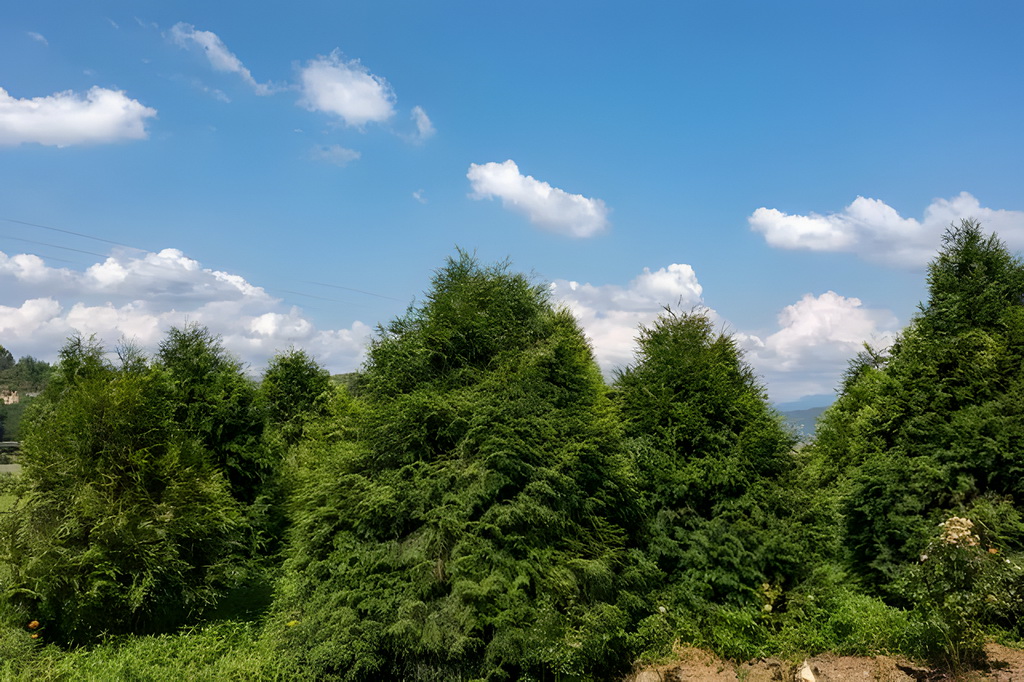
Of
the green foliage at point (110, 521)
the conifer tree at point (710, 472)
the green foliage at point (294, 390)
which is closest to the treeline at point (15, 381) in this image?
the green foliage at point (294, 390)

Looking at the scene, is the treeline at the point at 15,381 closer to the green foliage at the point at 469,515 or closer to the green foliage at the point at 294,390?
the green foliage at the point at 294,390

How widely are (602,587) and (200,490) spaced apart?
29.3ft

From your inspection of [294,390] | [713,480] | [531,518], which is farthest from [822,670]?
[294,390]

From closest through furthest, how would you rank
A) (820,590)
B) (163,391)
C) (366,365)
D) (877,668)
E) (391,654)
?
1. (877,668)
2. (391,654)
3. (820,590)
4. (366,365)
5. (163,391)

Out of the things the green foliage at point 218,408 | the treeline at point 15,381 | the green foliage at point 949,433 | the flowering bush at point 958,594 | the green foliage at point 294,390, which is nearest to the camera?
the flowering bush at point 958,594

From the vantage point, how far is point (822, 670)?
1050cm

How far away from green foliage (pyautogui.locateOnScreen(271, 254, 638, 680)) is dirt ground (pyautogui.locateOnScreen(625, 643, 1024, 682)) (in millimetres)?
1078

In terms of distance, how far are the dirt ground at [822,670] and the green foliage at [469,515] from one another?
1.08 m

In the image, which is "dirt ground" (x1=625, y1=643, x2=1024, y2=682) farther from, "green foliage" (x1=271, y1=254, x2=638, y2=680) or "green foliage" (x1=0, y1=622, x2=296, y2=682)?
"green foliage" (x1=0, y1=622, x2=296, y2=682)

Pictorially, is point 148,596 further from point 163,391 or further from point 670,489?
point 670,489

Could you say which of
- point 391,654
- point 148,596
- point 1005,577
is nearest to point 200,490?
point 148,596

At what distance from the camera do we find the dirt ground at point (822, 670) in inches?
384

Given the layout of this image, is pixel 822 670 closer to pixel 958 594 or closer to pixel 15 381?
pixel 958 594

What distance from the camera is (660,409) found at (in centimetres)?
1364
